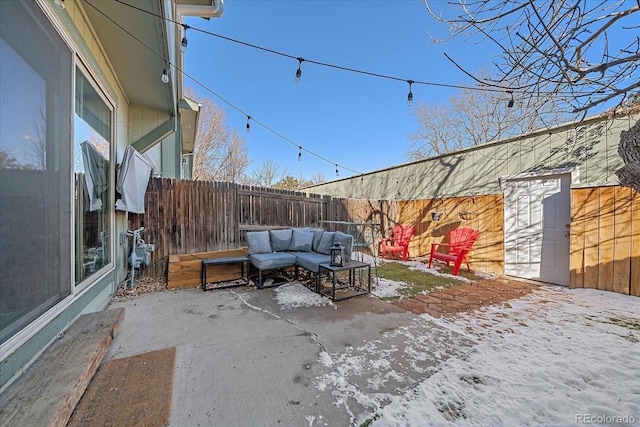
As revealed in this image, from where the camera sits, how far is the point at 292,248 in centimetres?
479

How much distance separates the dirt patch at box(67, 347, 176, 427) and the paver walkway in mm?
2744

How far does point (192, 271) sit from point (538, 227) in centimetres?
658

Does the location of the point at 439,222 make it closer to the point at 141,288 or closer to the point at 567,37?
the point at 567,37

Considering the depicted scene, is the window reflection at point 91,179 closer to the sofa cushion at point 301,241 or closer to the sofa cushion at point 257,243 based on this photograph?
the sofa cushion at point 257,243

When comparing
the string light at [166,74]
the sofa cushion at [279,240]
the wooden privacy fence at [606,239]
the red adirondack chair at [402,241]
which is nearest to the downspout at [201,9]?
the string light at [166,74]

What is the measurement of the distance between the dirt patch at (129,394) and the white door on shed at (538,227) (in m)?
6.15

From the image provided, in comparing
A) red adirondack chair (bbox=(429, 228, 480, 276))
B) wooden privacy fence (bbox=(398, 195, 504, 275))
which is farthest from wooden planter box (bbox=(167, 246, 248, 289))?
wooden privacy fence (bbox=(398, 195, 504, 275))

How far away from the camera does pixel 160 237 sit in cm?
418

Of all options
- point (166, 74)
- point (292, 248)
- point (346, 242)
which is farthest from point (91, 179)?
point (346, 242)

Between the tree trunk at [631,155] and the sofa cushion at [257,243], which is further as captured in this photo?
the sofa cushion at [257,243]

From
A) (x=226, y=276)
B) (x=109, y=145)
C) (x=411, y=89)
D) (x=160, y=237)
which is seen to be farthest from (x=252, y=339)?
(x=411, y=89)

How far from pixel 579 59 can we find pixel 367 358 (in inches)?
120

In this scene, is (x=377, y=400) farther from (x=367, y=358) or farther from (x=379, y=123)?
(x=379, y=123)

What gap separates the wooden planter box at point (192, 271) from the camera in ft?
12.7
